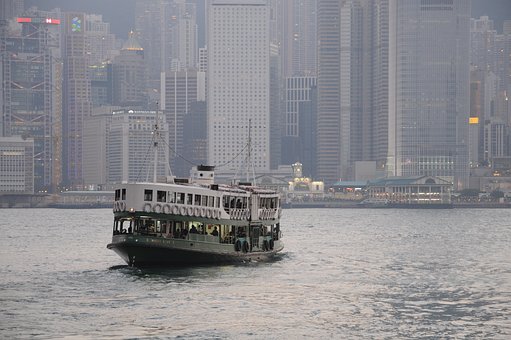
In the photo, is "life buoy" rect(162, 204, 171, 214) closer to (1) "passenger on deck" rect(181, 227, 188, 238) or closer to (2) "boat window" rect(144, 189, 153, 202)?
(2) "boat window" rect(144, 189, 153, 202)

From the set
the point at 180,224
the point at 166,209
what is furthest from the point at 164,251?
the point at 166,209

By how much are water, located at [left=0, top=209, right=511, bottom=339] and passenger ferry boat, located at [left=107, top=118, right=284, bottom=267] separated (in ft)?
3.96

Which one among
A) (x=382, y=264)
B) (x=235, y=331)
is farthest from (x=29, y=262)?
(x=235, y=331)

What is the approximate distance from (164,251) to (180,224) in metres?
2.18

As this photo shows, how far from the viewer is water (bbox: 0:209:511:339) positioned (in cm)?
6178

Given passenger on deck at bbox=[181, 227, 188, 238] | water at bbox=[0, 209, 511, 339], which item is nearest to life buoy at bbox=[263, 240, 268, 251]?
water at bbox=[0, 209, 511, 339]

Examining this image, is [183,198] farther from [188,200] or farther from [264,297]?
[264,297]

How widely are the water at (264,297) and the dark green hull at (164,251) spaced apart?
82 centimetres

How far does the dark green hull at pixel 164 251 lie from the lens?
84.1 m

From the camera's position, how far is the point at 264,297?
73.6 m

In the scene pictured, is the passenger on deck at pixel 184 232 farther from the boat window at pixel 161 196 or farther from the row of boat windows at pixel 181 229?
the boat window at pixel 161 196

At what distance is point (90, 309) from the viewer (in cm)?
6719

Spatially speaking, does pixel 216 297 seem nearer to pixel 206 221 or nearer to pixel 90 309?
pixel 90 309

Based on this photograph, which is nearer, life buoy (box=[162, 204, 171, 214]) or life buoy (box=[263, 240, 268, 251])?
life buoy (box=[162, 204, 171, 214])
